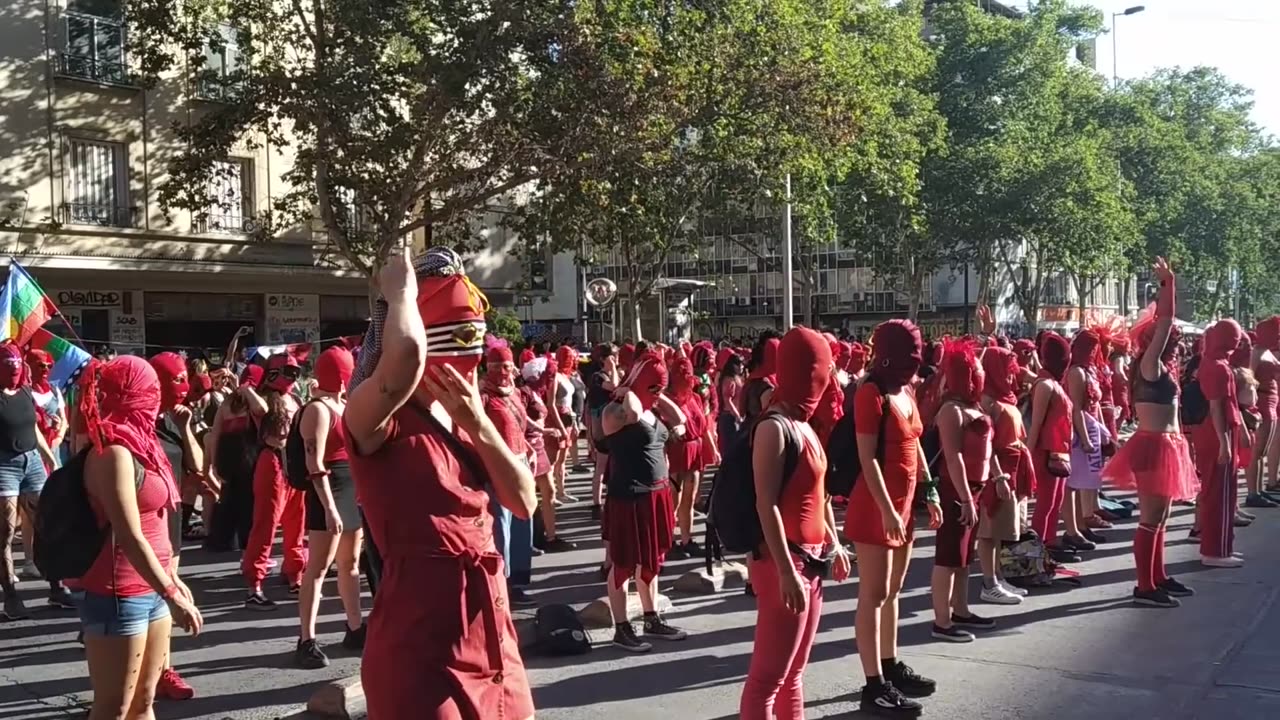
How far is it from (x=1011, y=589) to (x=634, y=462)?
133 inches

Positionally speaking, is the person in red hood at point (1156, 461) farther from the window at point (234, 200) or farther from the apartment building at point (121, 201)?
the window at point (234, 200)

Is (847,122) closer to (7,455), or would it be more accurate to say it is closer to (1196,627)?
(1196,627)

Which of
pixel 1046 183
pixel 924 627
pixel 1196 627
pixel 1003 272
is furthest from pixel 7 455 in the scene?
pixel 1003 272

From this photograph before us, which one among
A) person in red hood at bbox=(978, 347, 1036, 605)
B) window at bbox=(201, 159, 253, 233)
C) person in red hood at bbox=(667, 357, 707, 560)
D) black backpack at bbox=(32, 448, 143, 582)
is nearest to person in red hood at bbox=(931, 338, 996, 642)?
person in red hood at bbox=(978, 347, 1036, 605)

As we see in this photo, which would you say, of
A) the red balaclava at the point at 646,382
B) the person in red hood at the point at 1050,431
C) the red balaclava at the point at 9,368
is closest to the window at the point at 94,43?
the red balaclava at the point at 9,368

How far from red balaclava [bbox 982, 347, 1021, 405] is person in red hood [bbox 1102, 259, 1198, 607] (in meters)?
0.93

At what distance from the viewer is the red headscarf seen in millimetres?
4117

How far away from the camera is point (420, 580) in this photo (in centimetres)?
278

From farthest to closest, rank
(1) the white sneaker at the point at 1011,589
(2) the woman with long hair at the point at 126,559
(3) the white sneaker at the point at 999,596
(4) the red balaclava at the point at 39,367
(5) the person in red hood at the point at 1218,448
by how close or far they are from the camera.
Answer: (4) the red balaclava at the point at 39,367 → (5) the person in red hood at the point at 1218,448 → (1) the white sneaker at the point at 1011,589 → (3) the white sneaker at the point at 999,596 → (2) the woman with long hair at the point at 126,559

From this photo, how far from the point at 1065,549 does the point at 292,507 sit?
6451mm

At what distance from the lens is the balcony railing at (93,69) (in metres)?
21.6

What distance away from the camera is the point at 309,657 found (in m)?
6.62

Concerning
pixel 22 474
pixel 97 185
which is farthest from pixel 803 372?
pixel 97 185

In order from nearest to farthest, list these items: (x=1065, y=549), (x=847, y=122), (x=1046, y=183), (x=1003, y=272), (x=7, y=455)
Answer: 1. (x=7, y=455)
2. (x=1065, y=549)
3. (x=847, y=122)
4. (x=1046, y=183)
5. (x=1003, y=272)
